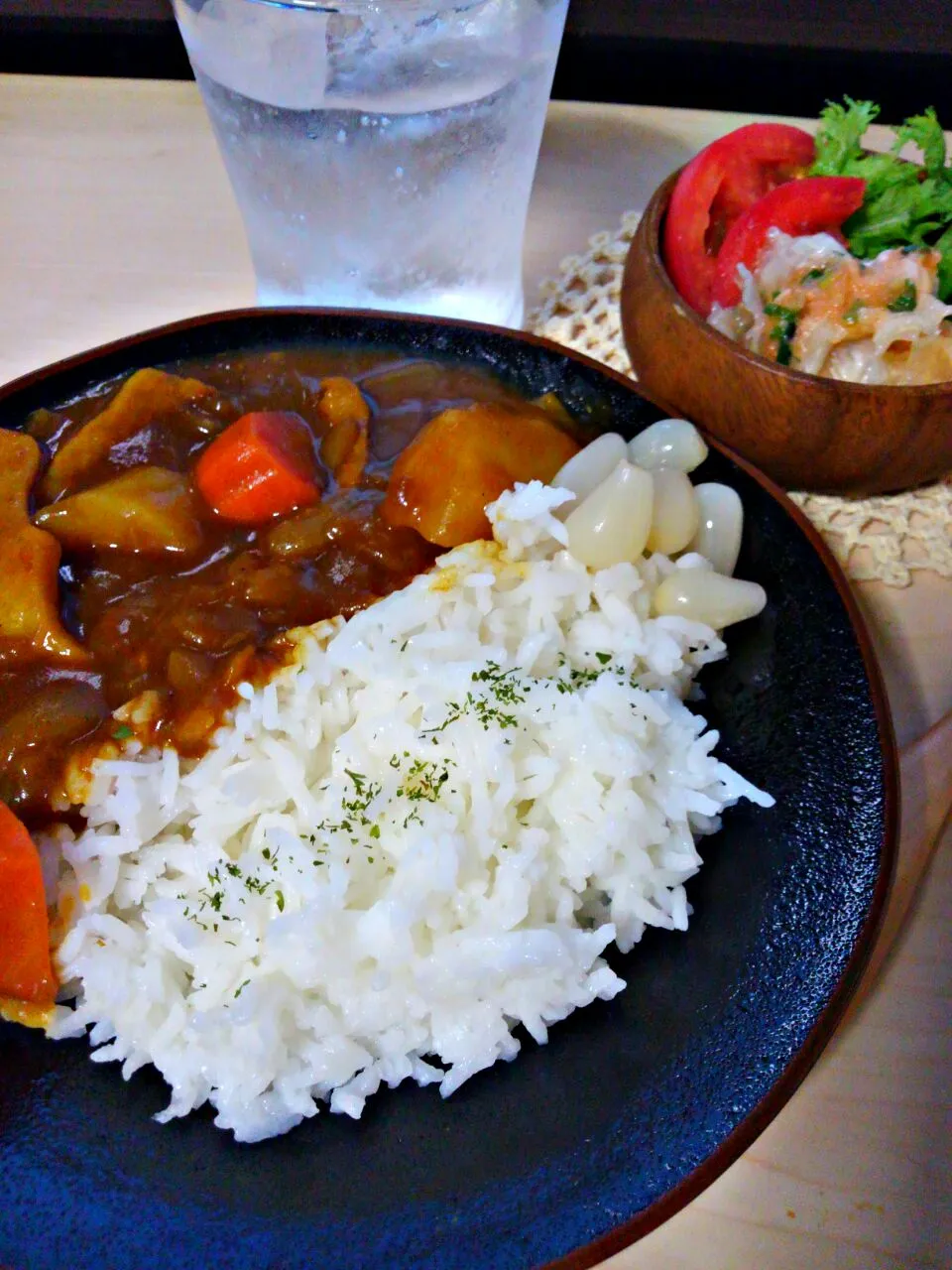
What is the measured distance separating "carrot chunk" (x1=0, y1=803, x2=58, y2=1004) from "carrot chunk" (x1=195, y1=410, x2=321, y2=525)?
55 cm

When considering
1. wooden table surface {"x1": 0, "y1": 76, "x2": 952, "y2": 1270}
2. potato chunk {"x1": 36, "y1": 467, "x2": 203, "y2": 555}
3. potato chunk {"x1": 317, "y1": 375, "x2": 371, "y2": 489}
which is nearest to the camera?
wooden table surface {"x1": 0, "y1": 76, "x2": 952, "y2": 1270}

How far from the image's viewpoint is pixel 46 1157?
99 cm

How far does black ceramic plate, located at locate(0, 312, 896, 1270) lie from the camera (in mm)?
933

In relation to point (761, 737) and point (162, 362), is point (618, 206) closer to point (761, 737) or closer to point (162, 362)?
point (162, 362)

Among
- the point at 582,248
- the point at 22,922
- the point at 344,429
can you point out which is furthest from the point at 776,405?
the point at 22,922

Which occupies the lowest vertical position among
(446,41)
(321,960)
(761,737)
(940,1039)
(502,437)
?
(940,1039)

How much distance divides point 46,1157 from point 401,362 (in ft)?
4.23

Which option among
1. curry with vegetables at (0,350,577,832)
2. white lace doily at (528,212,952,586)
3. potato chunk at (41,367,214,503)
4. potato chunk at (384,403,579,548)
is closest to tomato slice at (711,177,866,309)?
white lace doily at (528,212,952,586)

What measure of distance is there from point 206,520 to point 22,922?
630 millimetres

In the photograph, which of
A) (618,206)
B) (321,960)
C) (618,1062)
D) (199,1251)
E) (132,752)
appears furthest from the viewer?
(618,206)

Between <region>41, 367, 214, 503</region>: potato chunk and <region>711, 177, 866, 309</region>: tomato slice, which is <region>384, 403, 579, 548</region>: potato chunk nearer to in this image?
<region>41, 367, 214, 503</region>: potato chunk

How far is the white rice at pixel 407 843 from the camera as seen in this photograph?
45.4 inches

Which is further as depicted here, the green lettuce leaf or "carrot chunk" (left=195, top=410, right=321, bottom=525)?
the green lettuce leaf

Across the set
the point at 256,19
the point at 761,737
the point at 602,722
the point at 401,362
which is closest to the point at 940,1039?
the point at 761,737
